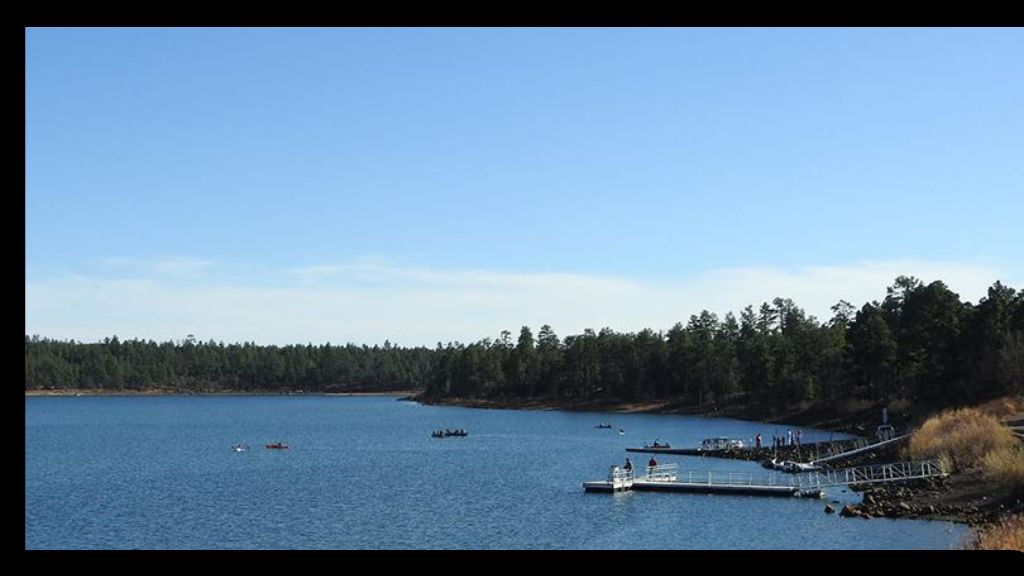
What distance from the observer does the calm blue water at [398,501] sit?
37.3 meters

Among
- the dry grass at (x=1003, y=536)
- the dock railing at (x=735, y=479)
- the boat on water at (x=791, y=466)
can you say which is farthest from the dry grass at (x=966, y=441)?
the dry grass at (x=1003, y=536)

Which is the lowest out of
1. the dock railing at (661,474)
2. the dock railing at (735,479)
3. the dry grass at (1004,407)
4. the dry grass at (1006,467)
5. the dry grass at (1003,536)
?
the dock railing at (735,479)

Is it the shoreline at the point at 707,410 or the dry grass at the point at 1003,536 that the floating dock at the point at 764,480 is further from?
the shoreline at the point at 707,410

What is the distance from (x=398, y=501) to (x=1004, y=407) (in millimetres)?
38526

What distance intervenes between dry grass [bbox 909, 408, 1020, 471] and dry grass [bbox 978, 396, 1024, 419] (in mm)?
6734

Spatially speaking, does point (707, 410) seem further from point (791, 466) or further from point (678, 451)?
point (791, 466)

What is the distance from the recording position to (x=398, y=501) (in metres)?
48.0

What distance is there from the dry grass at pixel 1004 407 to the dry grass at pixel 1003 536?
29282mm

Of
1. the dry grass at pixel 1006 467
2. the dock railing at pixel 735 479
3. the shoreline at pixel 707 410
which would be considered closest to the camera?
the dry grass at pixel 1006 467

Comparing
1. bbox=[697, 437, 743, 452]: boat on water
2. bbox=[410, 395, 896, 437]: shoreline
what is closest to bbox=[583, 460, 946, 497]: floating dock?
bbox=[697, 437, 743, 452]: boat on water

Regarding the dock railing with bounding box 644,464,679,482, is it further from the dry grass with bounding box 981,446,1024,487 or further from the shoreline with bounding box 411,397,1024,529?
the dry grass with bounding box 981,446,1024,487

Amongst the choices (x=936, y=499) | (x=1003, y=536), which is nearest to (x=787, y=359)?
(x=936, y=499)
